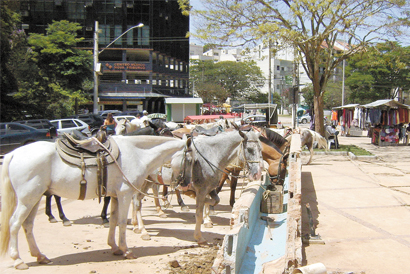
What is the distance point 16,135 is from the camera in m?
18.4

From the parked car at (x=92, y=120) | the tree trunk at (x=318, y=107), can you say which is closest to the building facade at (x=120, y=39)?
the parked car at (x=92, y=120)

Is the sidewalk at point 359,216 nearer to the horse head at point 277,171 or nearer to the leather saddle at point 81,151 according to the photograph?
the horse head at point 277,171

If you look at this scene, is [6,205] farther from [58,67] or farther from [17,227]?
[58,67]

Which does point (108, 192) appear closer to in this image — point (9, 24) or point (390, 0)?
point (390, 0)

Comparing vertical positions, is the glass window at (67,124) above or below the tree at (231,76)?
below

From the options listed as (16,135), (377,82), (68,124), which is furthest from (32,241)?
(377,82)

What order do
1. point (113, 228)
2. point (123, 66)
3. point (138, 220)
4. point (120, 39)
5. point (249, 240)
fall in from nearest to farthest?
point (113, 228) → point (249, 240) → point (138, 220) → point (123, 66) → point (120, 39)

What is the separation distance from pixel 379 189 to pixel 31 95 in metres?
25.0

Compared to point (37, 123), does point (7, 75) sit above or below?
above

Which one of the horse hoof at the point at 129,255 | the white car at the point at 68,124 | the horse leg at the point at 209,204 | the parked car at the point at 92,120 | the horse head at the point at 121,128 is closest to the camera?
the horse hoof at the point at 129,255

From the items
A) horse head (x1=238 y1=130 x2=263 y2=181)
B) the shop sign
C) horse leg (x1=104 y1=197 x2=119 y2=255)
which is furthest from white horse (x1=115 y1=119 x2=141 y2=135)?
the shop sign

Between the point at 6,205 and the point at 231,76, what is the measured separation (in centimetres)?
7182

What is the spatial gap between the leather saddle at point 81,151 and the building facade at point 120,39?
45186 mm

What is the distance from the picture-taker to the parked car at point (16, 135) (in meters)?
18.0
